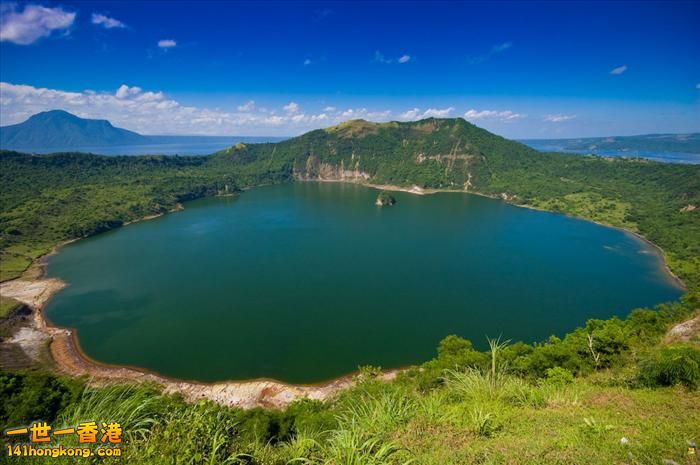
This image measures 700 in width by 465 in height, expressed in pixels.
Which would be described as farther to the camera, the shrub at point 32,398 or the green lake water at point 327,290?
the green lake water at point 327,290

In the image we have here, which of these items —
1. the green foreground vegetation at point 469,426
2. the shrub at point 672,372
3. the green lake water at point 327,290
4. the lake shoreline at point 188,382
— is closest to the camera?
the green foreground vegetation at point 469,426

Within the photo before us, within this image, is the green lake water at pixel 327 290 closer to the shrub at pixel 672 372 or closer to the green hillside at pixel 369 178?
the green hillside at pixel 369 178

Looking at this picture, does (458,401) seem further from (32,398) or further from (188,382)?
(188,382)

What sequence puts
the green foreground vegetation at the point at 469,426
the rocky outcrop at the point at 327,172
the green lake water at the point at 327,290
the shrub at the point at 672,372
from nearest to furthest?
the green foreground vegetation at the point at 469,426
the shrub at the point at 672,372
the green lake water at the point at 327,290
the rocky outcrop at the point at 327,172

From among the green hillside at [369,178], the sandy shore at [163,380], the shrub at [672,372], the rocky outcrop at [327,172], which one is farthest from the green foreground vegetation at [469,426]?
the rocky outcrop at [327,172]

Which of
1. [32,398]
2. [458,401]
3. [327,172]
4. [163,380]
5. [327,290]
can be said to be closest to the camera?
[458,401]

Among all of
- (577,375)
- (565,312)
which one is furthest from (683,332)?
(565,312)

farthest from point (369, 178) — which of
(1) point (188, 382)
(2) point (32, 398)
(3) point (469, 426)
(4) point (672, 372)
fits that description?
(3) point (469, 426)

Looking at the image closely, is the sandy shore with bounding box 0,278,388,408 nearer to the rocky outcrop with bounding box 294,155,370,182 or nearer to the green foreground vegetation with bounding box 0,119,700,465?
the green foreground vegetation with bounding box 0,119,700,465

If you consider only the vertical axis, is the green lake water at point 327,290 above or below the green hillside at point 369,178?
below
